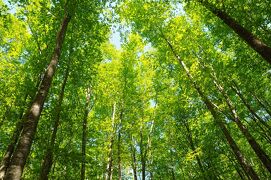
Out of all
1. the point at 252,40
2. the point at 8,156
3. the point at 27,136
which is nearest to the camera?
the point at 27,136

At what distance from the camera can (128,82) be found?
21.3 meters

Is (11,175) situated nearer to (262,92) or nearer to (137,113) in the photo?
(137,113)

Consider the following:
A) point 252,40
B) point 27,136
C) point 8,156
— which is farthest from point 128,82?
point 27,136

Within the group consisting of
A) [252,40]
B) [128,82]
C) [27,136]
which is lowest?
[27,136]

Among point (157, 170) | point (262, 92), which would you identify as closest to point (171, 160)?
point (157, 170)

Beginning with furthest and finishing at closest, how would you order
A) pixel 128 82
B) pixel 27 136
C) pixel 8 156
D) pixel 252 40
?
pixel 128 82 → pixel 8 156 → pixel 252 40 → pixel 27 136

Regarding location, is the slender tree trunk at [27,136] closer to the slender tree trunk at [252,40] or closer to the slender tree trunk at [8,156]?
the slender tree trunk at [8,156]

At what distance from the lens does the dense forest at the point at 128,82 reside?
10.9 metres

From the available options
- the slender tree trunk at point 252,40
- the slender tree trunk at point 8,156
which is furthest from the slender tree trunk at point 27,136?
the slender tree trunk at point 252,40

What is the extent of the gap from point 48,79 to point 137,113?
1537 cm

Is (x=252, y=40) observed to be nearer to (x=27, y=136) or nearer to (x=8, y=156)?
(x=27, y=136)

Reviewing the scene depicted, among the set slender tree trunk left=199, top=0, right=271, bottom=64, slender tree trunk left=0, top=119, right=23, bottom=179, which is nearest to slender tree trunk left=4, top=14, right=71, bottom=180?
slender tree trunk left=0, top=119, right=23, bottom=179

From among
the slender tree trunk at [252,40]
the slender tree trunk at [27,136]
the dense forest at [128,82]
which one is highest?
the dense forest at [128,82]

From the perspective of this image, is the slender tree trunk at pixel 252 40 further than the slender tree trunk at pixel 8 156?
No
